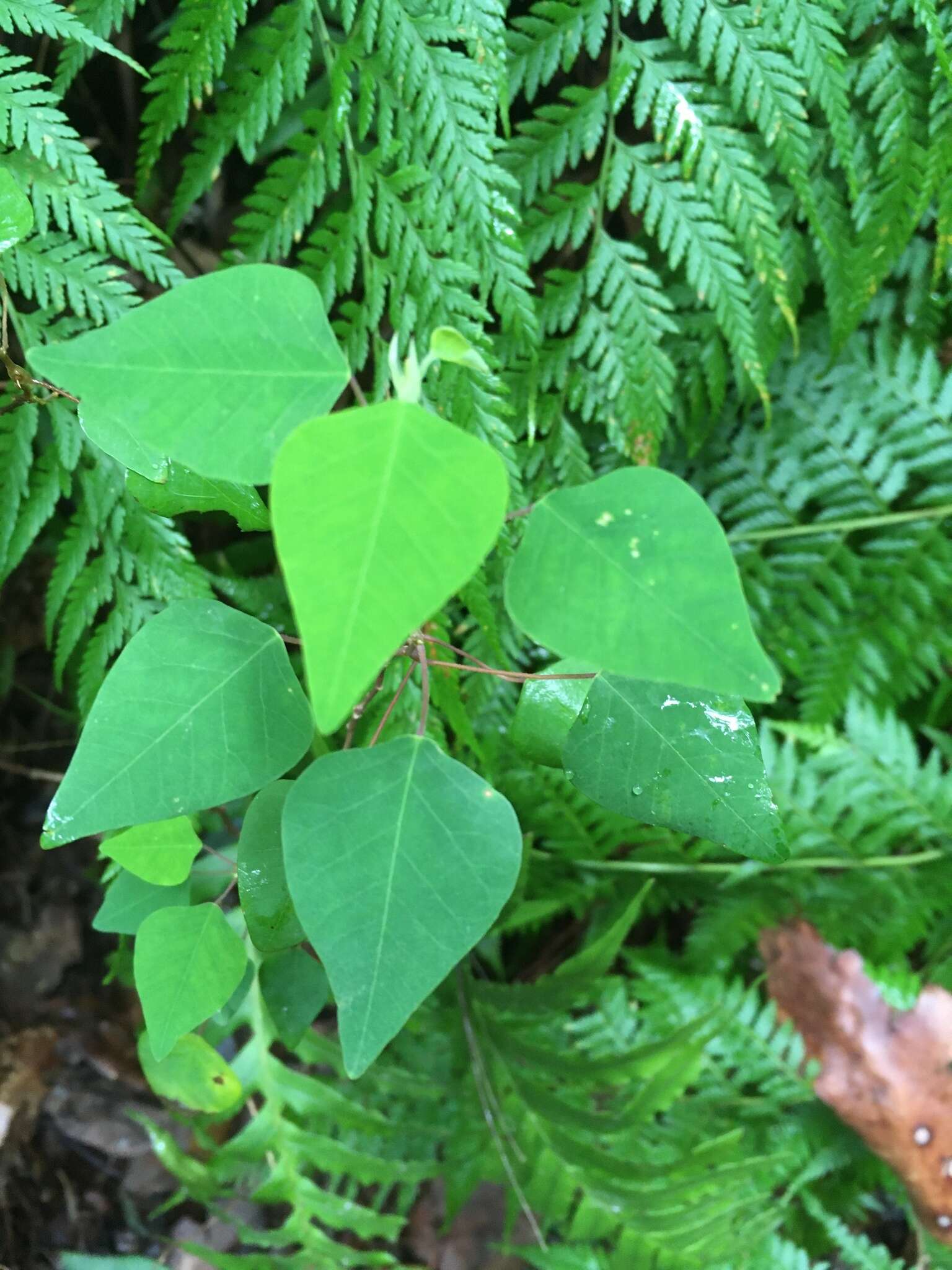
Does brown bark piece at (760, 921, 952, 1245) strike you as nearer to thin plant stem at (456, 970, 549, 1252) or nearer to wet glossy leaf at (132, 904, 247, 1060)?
thin plant stem at (456, 970, 549, 1252)

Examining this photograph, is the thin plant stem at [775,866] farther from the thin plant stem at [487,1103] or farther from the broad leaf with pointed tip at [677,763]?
the broad leaf with pointed tip at [677,763]

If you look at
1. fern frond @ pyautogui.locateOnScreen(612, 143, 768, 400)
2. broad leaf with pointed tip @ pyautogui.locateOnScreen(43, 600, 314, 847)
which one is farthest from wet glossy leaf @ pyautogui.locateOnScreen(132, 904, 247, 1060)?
fern frond @ pyautogui.locateOnScreen(612, 143, 768, 400)

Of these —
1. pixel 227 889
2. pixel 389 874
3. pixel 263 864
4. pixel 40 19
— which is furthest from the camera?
pixel 40 19

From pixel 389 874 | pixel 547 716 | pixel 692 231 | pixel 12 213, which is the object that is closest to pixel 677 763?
pixel 547 716

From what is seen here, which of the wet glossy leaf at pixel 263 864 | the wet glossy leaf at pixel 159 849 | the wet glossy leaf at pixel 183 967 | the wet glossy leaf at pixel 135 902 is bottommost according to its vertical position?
the wet glossy leaf at pixel 135 902

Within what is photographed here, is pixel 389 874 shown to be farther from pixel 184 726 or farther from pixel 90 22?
pixel 90 22

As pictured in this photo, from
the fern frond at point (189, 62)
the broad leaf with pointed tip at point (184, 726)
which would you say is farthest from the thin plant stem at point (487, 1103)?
the fern frond at point (189, 62)
